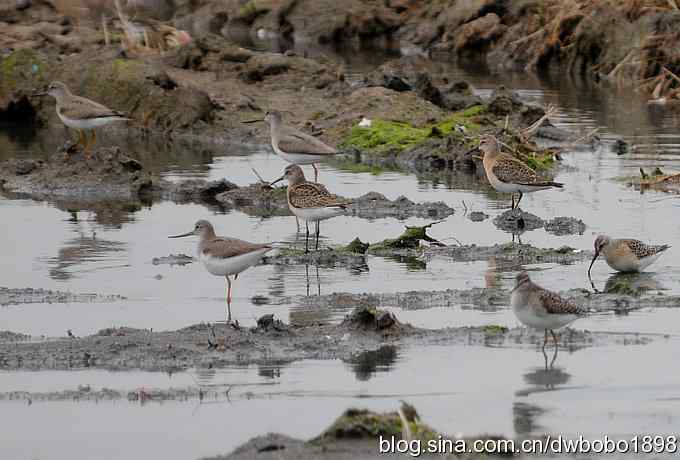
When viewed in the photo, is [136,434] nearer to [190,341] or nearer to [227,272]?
[190,341]

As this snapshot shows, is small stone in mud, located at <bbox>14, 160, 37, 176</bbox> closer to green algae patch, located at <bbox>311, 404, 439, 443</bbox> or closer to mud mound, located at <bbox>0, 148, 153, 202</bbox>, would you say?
mud mound, located at <bbox>0, 148, 153, 202</bbox>

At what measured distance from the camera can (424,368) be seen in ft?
33.3

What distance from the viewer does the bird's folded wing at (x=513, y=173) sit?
52.8 ft

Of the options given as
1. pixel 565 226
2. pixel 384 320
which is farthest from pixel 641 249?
pixel 384 320

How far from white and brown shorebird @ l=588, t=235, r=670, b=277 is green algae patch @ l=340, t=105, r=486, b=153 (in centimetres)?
760

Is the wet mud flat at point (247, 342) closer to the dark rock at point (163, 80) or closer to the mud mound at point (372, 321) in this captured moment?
the mud mound at point (372, 321)

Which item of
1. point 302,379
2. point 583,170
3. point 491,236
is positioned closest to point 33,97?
point 583,170

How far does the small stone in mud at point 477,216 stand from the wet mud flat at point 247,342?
503cm

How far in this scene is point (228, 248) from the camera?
11922mm

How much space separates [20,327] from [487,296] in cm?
416

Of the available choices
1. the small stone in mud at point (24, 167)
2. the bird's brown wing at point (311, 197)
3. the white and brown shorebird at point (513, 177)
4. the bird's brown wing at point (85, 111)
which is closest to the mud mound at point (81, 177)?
the small stone in mud at point (24, 167)

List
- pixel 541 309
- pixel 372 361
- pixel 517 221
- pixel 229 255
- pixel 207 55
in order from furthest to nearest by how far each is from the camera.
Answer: pixel 207 55
pixel 517 221
pixel 229 255
pixel 372 361
pixel 541 309

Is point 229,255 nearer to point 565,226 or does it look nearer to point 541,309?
point 541,309

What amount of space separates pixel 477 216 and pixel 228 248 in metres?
5.07
